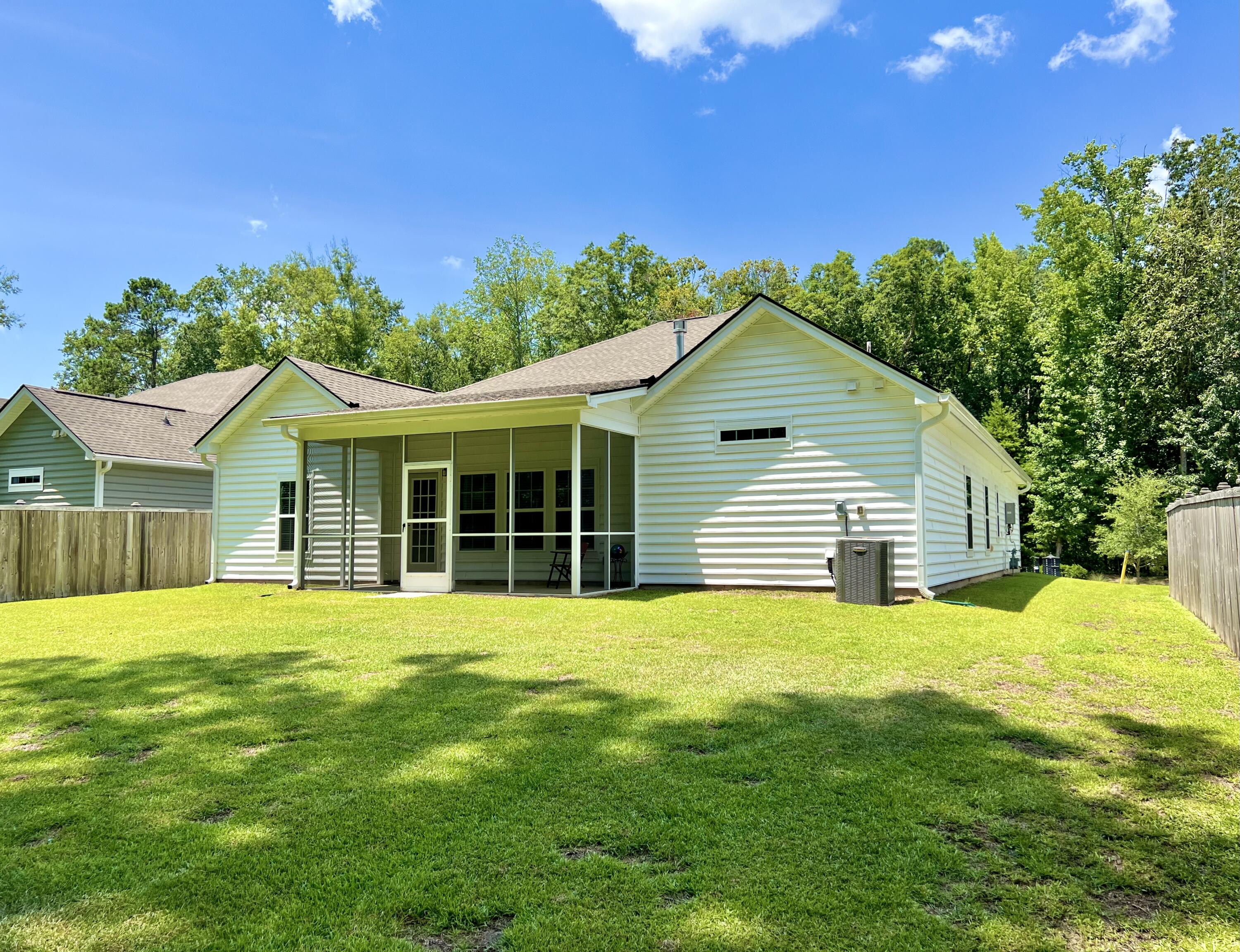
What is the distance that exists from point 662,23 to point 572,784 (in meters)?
20.2

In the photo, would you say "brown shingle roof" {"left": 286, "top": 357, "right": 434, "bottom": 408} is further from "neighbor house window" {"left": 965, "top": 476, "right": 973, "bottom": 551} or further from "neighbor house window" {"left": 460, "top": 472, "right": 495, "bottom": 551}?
"neighbor house window" {"left": 965, "top": 476, "right": 973, "bottom": 551}

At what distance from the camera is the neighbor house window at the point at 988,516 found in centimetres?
1698

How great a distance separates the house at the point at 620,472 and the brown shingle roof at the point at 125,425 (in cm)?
364

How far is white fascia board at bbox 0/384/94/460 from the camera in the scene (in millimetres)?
16797

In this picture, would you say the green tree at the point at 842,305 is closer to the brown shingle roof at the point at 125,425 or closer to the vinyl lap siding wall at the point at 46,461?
the brown shingle roof at the point at 125,425

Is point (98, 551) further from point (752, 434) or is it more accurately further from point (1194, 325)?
point (1194, 325)

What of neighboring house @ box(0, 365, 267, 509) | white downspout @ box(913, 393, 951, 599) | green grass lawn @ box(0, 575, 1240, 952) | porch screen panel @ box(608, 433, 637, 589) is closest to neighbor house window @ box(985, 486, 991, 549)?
white downspout @ box(913, 393, 951, 599)

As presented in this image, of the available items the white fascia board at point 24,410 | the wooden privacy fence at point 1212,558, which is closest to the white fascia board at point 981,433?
the wooden privacy fence at point 1212,558

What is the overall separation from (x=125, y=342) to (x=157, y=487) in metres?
33.5

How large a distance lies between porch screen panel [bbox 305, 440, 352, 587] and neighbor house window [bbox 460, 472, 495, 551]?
223 cm

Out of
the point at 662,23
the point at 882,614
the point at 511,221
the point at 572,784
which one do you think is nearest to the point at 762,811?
the point at 572,784

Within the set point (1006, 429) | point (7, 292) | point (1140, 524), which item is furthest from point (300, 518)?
point (1006, 429)

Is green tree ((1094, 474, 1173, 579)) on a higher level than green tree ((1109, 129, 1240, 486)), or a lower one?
lower

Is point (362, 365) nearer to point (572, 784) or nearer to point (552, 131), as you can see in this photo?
point (552, 131)
